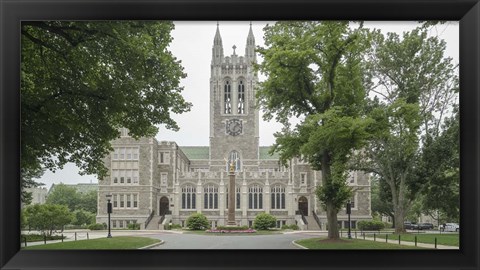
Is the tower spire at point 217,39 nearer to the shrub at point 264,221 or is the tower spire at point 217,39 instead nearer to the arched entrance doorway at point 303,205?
the shrub at point 264,221

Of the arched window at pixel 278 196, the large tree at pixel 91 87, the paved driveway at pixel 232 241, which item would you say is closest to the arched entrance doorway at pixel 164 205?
the paved driveway at pixel 232 241

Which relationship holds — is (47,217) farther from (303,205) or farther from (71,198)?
(303,205)

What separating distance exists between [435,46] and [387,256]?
2.92 metres

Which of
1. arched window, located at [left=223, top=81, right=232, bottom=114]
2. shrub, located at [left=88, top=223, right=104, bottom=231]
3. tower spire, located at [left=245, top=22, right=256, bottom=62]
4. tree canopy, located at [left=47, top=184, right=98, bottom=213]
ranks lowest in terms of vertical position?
shrub, located at [left=88, top=223, right=104, bottom=231]

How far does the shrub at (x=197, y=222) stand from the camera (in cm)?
743

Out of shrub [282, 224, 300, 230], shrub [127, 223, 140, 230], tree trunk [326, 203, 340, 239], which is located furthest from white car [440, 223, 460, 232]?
shrub [127, 223, 140, 230]

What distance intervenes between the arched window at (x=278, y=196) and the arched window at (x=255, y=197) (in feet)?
0.89

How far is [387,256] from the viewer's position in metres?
4.79

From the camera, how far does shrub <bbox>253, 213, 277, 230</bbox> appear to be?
23.0 ft

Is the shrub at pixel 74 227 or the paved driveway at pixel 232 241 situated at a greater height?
the shrub at pixel 74 227

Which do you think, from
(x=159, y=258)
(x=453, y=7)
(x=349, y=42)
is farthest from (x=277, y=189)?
(x=453, y=7)

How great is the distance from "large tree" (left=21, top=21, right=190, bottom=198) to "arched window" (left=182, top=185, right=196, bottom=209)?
1693 mm

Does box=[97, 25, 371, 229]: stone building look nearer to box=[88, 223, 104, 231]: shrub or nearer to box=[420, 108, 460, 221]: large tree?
box=[88, 223, 104, 231]: shrub
